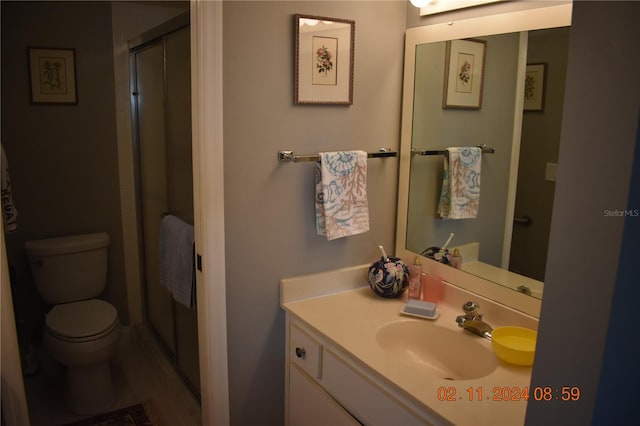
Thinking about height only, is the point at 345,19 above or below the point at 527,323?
above

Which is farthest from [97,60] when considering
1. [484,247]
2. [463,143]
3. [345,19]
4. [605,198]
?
[605,198]

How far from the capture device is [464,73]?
1.76 metres

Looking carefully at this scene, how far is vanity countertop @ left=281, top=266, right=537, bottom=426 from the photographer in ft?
4.03

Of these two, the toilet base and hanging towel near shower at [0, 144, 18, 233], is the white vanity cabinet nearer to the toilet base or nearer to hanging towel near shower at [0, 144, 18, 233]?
the toilet base

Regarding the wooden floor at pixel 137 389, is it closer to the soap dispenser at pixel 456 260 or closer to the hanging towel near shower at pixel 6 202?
the hanging towel near shower at pixel 6 202

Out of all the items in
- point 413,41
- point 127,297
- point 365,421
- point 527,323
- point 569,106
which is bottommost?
point 127,297

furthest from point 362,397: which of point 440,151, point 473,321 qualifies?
point 440,151

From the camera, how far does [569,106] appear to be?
0.71 meters

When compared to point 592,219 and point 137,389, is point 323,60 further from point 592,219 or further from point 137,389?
point 137,389

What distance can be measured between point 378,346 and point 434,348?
27cm

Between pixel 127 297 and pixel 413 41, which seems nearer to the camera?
pixel 413 41

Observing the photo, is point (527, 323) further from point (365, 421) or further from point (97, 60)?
point (97, 60)

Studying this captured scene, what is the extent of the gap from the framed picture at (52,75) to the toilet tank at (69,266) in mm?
790

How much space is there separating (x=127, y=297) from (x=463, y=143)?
2337mm
